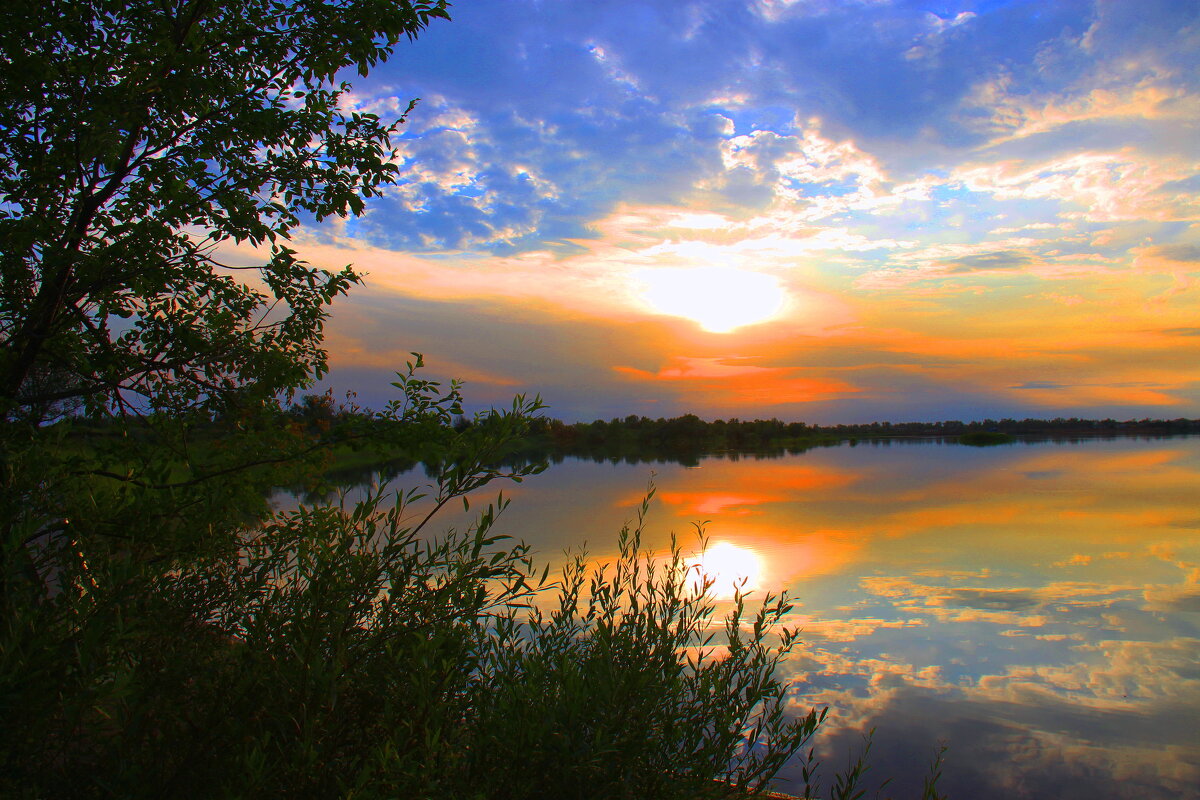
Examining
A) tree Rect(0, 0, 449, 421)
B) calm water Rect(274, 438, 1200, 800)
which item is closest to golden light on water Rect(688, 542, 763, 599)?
calm water Rect(274, 438, 1200, 800)

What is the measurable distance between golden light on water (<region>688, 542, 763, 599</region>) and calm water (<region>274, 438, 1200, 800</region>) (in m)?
0.08

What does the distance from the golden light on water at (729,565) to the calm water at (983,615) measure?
81mm

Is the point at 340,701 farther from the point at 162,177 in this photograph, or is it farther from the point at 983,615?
the point at 983,615

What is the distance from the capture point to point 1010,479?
2534cm

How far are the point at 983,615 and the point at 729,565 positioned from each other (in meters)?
3.80

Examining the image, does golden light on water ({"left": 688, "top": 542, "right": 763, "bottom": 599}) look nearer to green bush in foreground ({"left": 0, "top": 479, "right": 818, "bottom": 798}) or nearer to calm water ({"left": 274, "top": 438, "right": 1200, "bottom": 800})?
calm water ({"left": 274, "top": 438, "right": 1200, "bottom": 800})

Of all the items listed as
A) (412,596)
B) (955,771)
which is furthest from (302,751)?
(955,771)

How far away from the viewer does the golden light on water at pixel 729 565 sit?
32.0 feet

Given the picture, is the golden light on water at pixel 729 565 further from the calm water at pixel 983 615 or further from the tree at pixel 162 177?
the tree at pixel 162 177

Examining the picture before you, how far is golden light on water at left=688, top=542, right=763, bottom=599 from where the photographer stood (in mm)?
9746

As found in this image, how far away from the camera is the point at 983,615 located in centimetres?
935

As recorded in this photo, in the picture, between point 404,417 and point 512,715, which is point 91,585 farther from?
point 404,417

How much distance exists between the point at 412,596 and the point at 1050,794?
557cm

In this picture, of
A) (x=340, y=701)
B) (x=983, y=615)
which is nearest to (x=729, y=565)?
(x=983, y=615)
